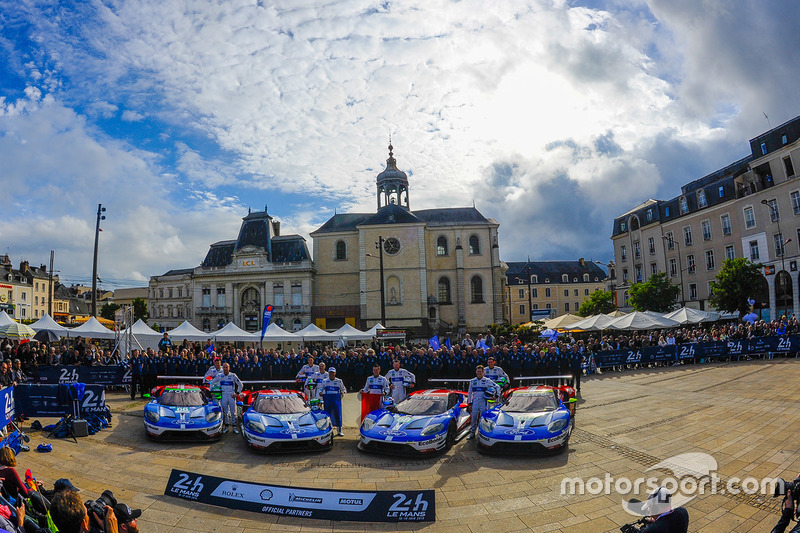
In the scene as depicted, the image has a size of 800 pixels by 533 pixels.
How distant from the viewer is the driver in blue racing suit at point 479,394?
12953 mm

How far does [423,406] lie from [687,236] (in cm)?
5362

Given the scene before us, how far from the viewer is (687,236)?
5472 centimetres

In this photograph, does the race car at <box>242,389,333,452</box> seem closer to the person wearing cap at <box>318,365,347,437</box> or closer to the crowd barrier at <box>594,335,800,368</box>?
the person wearing cap at <box>318,365,347,437</box>

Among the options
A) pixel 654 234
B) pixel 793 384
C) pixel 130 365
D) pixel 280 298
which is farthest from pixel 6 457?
pixel 654 234

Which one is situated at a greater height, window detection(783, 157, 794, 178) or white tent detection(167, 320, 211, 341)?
window detection(783, 157, 794, 178)

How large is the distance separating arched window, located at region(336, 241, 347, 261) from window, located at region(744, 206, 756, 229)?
45.0 meters

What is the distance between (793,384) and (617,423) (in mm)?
9697

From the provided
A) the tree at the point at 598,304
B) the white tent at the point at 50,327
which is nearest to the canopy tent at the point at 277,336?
the white tent at the point at 50,327

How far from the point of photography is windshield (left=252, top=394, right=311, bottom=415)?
12.0 meters

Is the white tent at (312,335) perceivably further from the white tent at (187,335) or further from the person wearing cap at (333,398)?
the person wearing cap at (333,398)

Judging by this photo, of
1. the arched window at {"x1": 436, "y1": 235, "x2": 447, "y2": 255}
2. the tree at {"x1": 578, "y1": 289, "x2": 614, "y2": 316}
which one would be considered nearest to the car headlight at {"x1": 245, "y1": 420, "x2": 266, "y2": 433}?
the arched window at {"x1": 436, "y1": 235, "x2": 447, "y2": 255}

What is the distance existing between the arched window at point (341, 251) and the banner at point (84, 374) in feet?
149

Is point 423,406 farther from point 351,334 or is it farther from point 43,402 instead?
point 351,334

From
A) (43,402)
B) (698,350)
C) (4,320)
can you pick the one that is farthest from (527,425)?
(4,320)
